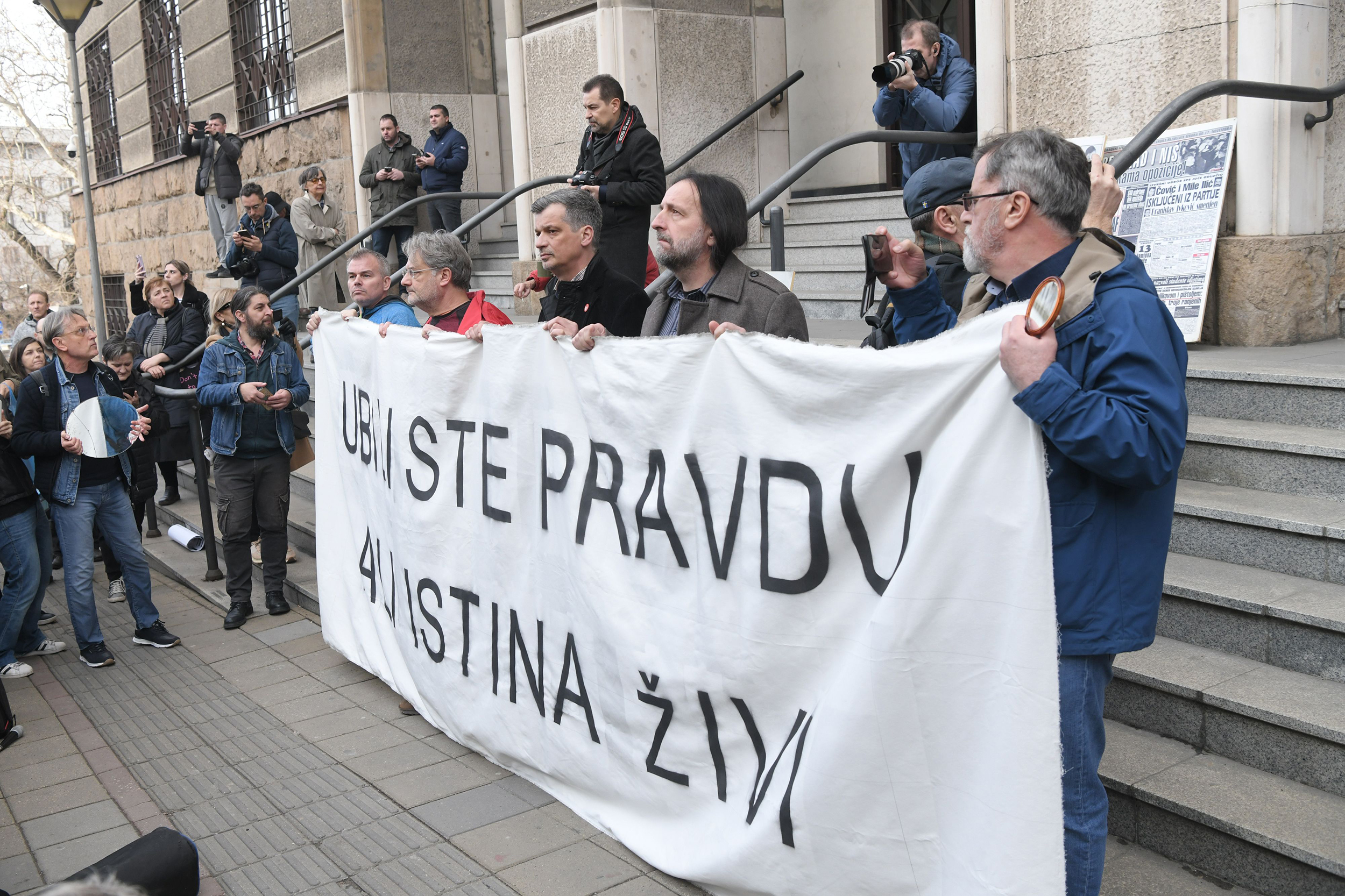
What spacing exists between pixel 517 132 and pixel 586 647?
7.98 metres

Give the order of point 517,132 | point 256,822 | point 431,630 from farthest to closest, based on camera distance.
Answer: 1. point 517,132
2. point 431,630
3. point 256,822

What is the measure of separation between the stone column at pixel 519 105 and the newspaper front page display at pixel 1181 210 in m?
5.96

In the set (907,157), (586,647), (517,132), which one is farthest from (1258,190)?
(517,132)

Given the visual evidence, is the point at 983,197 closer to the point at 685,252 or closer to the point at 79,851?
the point at 685,252

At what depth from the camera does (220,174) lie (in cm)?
1432

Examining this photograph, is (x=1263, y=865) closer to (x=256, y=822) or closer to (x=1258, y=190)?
(x=256, y=822)

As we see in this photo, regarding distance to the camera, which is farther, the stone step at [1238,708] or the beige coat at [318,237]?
the beige coat at [318,237]

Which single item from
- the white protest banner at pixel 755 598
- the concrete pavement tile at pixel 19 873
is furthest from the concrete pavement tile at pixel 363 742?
the concrete pavement tile at pixel 19 873

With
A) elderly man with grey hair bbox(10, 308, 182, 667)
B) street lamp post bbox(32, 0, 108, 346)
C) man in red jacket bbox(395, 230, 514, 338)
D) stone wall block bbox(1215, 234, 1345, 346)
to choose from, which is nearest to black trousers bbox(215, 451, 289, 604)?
elderly man with grey hair bbox(10, 308, 182, 667)

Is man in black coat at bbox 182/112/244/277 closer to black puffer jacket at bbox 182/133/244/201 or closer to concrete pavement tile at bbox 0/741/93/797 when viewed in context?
A: black puffer jacket at bbox 182/133/244/201

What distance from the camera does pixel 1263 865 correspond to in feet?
9.46

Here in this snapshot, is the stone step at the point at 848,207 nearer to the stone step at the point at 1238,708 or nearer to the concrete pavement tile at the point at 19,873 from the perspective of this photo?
the stone step at the point at 1238,708

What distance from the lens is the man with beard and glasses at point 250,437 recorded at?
Answer: 6.55 m

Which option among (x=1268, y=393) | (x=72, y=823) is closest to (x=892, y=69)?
(x=1268, y=393)
